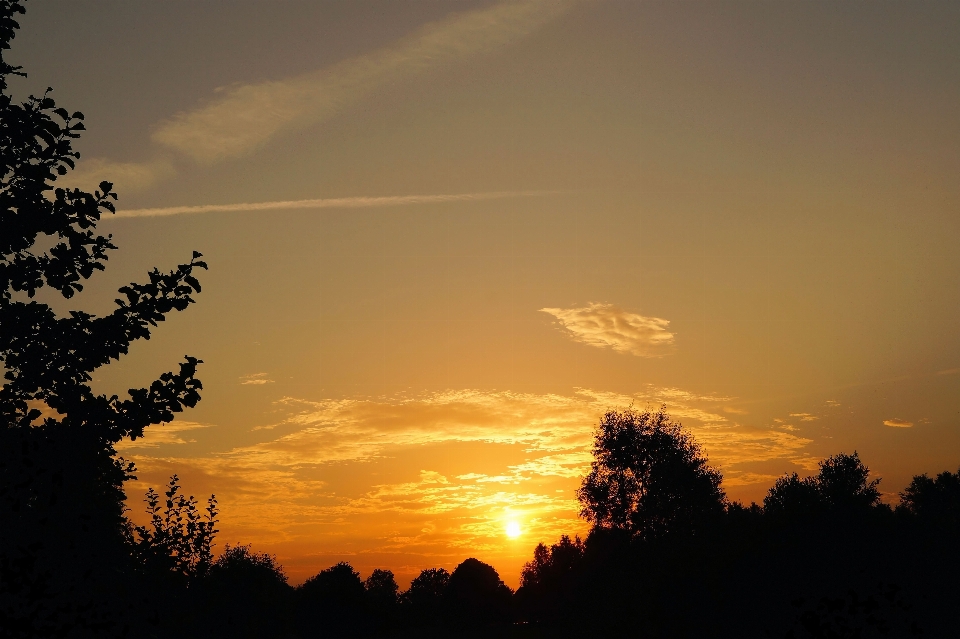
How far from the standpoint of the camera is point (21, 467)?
1080cm

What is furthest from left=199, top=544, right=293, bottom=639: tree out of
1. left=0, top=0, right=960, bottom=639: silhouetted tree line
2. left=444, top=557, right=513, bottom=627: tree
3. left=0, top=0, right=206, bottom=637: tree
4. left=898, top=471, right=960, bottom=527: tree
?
left=898, top=471, right=960, bottom=527: tree

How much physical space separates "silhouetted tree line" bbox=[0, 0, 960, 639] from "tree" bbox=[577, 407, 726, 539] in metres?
0.21

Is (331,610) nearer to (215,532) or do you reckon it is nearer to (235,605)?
(235,605)

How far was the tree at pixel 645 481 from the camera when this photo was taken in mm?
83062

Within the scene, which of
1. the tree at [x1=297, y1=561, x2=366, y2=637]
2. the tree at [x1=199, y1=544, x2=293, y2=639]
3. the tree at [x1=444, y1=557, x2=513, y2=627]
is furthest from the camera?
the tree at [x1=444, y1=557, x2=513, y2=627]

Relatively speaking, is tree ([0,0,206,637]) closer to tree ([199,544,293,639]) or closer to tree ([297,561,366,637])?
tree ([199,544,293,639])

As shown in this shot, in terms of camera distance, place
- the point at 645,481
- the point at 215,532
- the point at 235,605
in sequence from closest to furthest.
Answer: the point at 215,532 → the point at 235,605 → the point at 645,481

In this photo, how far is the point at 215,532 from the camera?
33.1 metres

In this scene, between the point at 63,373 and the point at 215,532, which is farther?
the point at 215,532

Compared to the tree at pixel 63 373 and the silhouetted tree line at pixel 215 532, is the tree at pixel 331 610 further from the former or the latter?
the tree at pixel 63 373

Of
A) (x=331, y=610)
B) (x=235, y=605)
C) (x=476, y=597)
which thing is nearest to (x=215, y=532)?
(x=235, y=605)

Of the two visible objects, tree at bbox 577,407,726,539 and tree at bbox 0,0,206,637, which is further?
tree at bbox 577,407,726,539

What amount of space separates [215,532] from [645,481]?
60589 millimetres

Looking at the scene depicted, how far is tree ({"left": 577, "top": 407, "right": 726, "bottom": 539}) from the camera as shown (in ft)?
273
